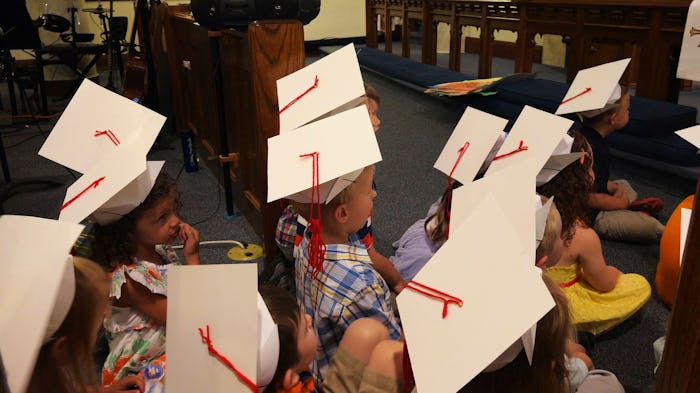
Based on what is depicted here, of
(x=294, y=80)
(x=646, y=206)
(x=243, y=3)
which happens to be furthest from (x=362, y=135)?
(x=646, y=206)

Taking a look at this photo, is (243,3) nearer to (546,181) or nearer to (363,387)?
(546,181)

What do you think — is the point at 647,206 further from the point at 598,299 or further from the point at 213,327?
the point at 213,327

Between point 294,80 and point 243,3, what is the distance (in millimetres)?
792

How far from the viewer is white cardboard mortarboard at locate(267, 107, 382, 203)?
1.19m

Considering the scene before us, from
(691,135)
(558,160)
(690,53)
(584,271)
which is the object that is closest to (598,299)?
(584,271)

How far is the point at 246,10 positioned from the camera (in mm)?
2268

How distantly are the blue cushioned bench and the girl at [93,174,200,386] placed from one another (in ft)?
8.68

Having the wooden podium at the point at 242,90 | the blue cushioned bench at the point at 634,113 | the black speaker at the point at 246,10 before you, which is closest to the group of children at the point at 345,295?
the wooden podium at the point at 242,90

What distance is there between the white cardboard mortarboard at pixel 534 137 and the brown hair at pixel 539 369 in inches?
28.8

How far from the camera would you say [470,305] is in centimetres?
75

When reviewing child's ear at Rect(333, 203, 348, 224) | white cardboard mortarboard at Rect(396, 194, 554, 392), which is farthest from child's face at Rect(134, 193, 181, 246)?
white cardboard mortarboard at Rect(396, 194, 554, 392)

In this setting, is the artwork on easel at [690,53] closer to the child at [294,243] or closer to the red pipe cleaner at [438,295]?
the child at [294,243]

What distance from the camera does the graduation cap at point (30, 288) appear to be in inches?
25.0

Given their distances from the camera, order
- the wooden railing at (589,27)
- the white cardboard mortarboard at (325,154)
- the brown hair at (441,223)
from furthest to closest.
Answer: the wooden railing at (589,27) < the brown hair at (441,223) < the white cardboard mortarboard at (325,154)
